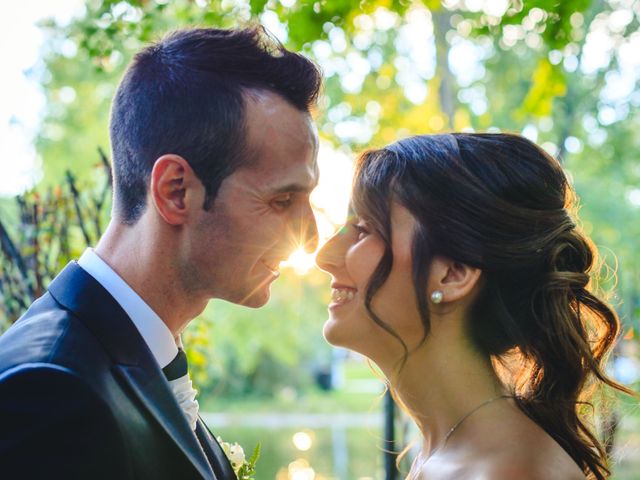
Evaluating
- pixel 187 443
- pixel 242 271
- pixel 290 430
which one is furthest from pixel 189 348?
pixel 290 430

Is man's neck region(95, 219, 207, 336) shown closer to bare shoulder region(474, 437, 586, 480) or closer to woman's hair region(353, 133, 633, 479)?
woman's hair region(353, 133, 633, 479)

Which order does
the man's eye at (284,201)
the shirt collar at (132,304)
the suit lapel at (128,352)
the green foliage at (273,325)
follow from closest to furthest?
the suit lapel at (128,352) < the shirt collar at (132,304) < the man's eye at (284,201) < the green foliage at (273,325)

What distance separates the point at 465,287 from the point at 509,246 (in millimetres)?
201

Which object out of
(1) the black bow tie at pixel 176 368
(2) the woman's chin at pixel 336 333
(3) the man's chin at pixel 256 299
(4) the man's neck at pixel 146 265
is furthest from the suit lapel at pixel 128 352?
(2) the woman's chin at pixel 336 333

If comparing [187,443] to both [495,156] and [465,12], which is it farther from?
[465,12]

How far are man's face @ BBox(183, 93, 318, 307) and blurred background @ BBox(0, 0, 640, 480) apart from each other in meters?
0.23

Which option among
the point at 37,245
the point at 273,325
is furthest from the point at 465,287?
the point at 273,325

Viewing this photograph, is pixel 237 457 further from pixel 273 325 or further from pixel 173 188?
pixel 273 325

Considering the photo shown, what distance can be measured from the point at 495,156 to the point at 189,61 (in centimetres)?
104

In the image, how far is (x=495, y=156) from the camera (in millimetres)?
2703

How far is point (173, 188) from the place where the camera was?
237 centimetres

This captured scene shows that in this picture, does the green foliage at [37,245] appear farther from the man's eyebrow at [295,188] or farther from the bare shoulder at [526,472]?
the bare shoulder at [526,472]

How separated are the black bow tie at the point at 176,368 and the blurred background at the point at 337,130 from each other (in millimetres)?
569

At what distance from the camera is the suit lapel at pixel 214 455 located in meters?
2.57
